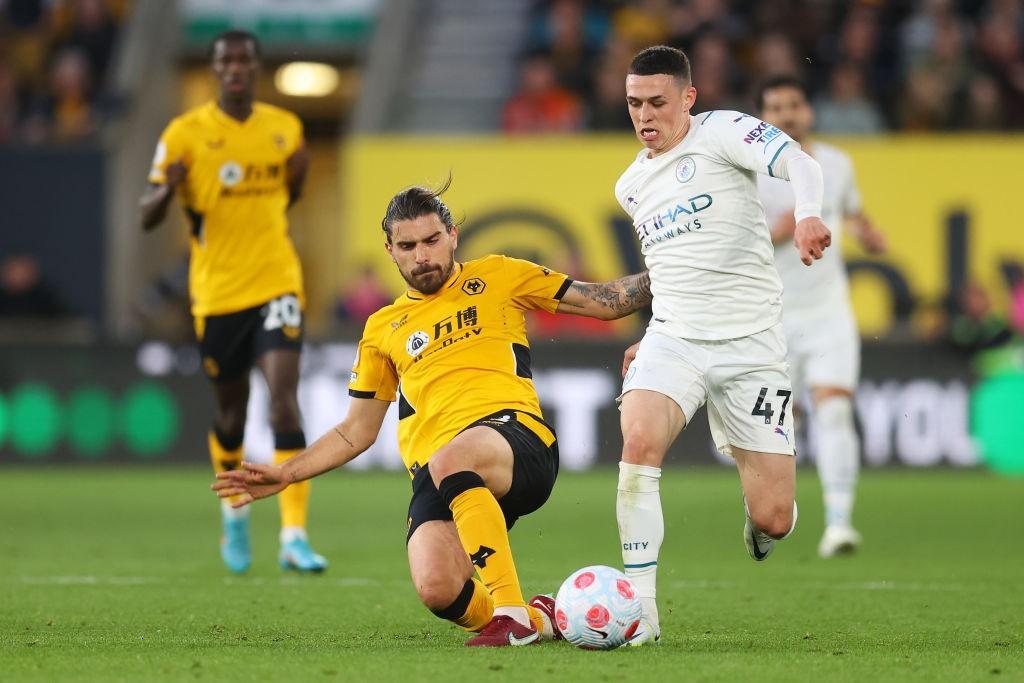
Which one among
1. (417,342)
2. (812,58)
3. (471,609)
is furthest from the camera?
(812,58)

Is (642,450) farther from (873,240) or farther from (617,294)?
(873,240)

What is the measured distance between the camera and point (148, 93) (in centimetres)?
1930

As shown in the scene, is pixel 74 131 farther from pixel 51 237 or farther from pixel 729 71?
pixel 729 71

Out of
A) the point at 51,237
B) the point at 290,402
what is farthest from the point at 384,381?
the point at 51,237

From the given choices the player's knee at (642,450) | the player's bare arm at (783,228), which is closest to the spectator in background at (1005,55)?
the player's bare arm at (783,228)

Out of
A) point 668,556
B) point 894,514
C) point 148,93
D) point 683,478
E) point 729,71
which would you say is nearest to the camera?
point 668,556

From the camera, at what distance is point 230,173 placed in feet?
27.3

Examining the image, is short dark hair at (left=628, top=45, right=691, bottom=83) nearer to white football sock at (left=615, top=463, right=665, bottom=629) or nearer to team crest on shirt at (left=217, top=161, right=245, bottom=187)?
white football sock at (left=615, top=463, right=665, bottom=629)

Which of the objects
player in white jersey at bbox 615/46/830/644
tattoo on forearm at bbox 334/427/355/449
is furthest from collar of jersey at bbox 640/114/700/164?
tattoo on forearm at bbox 334/427/355/449

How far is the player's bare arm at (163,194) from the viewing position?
26.4ft

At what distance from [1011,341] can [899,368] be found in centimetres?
96

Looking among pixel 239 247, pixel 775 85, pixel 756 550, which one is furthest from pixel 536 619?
pixel 775 85

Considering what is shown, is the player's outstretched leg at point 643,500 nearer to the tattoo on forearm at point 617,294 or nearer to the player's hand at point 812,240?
the tattoo on forearm at point 617,294

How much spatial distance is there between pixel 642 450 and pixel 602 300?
58 centimetres
